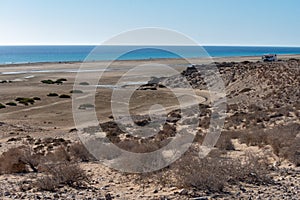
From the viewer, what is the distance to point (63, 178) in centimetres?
1012

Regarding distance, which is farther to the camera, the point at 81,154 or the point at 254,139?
the point at 254,139

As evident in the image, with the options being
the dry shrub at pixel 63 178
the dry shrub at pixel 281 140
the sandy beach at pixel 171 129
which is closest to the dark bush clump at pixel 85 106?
the sandy beach at pixel 171 129

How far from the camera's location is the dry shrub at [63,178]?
9859mm

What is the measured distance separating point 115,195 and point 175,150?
15.0 feet

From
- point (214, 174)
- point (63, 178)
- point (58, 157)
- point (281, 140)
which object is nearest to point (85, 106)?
point (58, 157)

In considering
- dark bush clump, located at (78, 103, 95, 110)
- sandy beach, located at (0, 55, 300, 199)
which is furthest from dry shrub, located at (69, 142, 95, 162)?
dark bush clump, located at (78, 103, 95, 110)

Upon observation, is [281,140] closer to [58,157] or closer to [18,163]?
[58,157]

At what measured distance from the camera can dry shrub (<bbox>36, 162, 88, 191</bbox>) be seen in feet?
32.3

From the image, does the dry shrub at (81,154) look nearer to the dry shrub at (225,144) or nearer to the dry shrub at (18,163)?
the dry shrub at (18,163)

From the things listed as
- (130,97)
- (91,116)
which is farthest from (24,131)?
(130,97)

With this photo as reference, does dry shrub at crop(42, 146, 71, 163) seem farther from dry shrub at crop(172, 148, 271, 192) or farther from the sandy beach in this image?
dry shrub at crop(172, 148, 271, 192)

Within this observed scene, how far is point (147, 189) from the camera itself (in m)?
9.78

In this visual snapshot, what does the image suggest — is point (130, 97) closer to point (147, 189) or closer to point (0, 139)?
point (0, 139)

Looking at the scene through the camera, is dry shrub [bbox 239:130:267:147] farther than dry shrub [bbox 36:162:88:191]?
Yes
